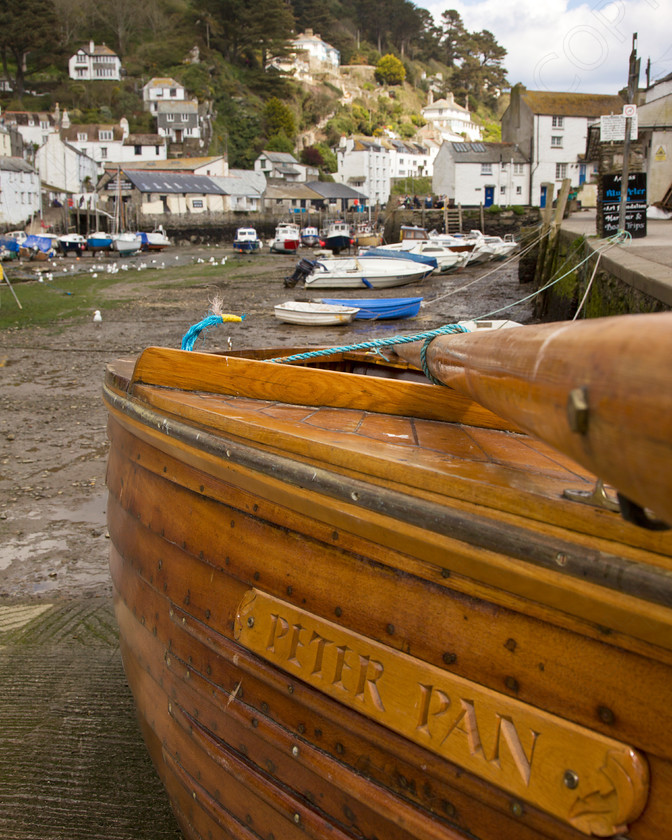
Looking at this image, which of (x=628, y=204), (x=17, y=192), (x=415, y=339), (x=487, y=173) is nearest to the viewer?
(x=415, y=339)

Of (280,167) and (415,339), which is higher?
(280,167)

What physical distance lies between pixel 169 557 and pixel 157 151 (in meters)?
88.7

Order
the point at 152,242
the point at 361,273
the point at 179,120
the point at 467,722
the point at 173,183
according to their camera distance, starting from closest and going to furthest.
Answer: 1. the point at 467,722
2. the point at 361,273
3. the point at 152,242
4. the point at 173,183
5. the point at 179,120

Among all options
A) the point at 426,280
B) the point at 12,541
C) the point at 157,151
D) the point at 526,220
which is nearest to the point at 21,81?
the point at 157,151

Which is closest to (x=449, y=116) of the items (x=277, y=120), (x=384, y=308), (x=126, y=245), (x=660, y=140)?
(x=277, y=120)

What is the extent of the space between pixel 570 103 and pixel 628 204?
47.1 meters

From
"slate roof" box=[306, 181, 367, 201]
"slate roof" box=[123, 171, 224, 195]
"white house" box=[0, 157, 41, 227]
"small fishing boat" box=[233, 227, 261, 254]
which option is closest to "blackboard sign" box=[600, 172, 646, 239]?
"small fishing boat" box=[233, 227, 261, 254]

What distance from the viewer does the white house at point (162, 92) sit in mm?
92312

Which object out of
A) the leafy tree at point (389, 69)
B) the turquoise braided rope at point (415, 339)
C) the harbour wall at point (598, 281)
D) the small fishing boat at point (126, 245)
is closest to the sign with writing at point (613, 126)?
the harbour wall at point (598, 281)

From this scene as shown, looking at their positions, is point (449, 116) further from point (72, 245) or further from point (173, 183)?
point (72, 245)

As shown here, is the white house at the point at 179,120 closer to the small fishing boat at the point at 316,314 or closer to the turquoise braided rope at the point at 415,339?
the small fishing boat at the point at 316,314

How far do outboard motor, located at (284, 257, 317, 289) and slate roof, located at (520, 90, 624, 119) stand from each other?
35920mm

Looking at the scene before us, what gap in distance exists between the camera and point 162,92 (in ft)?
305

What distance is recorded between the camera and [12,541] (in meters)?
5.76
